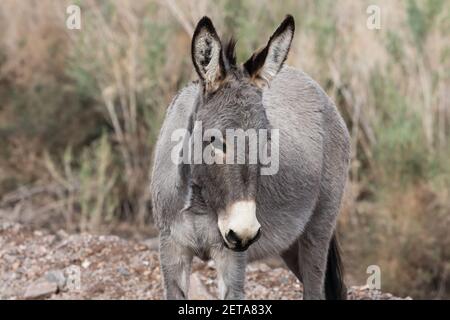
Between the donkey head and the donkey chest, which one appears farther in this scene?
the donkey chest

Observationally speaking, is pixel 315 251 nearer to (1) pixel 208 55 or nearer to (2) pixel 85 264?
(1) pixel 208 55

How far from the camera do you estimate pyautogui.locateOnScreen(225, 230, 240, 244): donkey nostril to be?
3.60m

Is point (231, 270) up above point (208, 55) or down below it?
below

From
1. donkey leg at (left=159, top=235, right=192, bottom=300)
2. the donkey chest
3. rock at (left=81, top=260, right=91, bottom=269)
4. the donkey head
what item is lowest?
rock at (left=81, top=260, right=91, bottom=269)

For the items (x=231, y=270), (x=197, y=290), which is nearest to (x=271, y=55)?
(x=231, y=270)

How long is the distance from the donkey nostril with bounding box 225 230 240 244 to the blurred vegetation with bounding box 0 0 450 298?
182 inches

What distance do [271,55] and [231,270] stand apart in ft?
3.66

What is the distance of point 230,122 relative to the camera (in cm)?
372

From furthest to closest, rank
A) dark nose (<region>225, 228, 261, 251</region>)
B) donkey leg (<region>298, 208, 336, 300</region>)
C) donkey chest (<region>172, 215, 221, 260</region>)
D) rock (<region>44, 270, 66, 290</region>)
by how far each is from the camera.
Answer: rock (<region>44, 270, 66, 290</region>) → donkey leg (<region>298, 208, 336, 300</region>) → donkey chest (<region>172, 215, 221, 260</region>) → dark nose (<region>225, 228, 261, 251</region>)

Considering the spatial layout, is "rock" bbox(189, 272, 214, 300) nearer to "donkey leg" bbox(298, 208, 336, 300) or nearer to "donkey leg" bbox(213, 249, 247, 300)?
"donkey leg" bbox(298, 208, 336, 300)

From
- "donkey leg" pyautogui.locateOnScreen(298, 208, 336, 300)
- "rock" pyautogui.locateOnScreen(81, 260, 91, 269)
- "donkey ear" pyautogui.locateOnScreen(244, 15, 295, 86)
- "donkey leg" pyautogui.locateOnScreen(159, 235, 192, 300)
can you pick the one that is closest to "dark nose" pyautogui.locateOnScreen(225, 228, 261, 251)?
"donkey leg" pyautogui.locateOnScreen(159, 235, 192, 300)

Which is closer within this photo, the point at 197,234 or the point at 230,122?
the point at 230,122

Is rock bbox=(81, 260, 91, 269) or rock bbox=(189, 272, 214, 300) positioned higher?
rock bbox=(81, 260, 91, 269)

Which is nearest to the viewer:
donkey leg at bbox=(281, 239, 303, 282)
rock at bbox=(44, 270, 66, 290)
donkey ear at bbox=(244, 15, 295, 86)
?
donkey ear at bbox=(244, 15, 295, 86)
